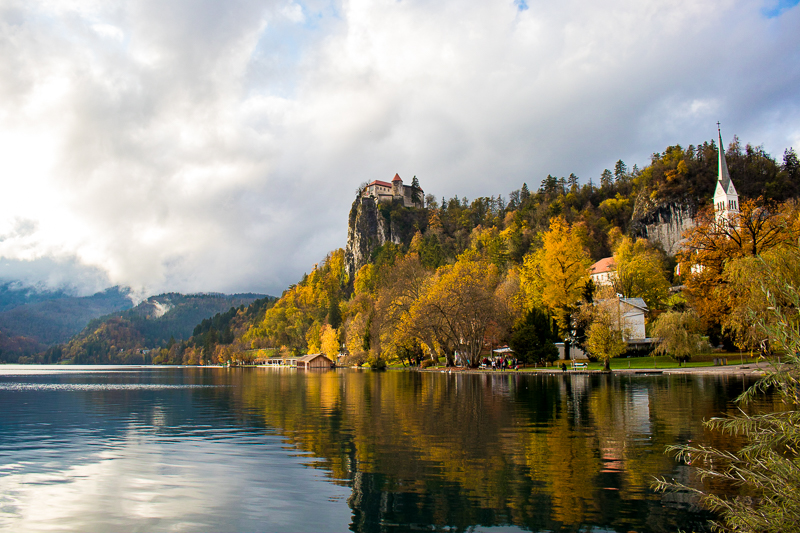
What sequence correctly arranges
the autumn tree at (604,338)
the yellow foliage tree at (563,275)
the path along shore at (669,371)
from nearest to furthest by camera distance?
the path along shore at (669,371) < the autumn tree at (604,338) < the yellow foliage tree at (563,275)

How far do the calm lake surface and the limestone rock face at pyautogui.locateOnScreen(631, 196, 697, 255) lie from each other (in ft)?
406

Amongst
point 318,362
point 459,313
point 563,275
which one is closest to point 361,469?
point 459,313

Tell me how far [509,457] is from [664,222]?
143m

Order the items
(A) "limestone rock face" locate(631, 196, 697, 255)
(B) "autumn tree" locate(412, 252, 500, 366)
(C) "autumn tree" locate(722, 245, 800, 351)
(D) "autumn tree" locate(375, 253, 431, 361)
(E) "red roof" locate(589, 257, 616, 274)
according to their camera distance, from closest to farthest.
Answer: (C) "autumn tree" locate(722, 245, 800, 351) < (B) "autumn tree" locate(412, 252, 500, 366) < (D) "autumn tree" locate(375, 253, 431, 361) < (E) "red roof" locate(589, 257, 616, 274) < (A) "limestone rock face" locate(631, 196, 697, 255)

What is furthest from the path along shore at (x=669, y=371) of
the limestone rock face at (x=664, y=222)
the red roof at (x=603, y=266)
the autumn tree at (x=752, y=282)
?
the limestone rock face at (x=664, y=222)

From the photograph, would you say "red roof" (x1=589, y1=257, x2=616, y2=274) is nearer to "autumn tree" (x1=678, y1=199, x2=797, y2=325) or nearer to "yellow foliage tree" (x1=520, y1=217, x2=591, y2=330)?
"yellow foliage tree" (x1=520, y1=217, x2=591, y2=330)

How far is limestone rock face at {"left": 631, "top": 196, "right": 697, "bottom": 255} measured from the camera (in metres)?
138

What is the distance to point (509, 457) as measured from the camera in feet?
48.4

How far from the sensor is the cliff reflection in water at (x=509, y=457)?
993cm

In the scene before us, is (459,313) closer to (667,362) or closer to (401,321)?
(401,321)

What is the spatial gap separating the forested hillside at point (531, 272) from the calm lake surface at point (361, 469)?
2506 cm

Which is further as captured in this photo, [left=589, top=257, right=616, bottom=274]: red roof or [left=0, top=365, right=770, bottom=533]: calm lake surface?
[left=589, top=257, right=616, bottom=274]: red roof

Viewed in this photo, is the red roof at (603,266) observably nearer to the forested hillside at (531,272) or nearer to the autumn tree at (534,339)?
the forested hillside at (531,272)

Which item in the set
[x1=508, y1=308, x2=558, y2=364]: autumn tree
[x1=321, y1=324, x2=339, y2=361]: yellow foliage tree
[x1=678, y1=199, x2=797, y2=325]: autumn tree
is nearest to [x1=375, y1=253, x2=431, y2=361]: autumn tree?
[x1=508, y1=308, x2=558, y2=364]: autumn tree
